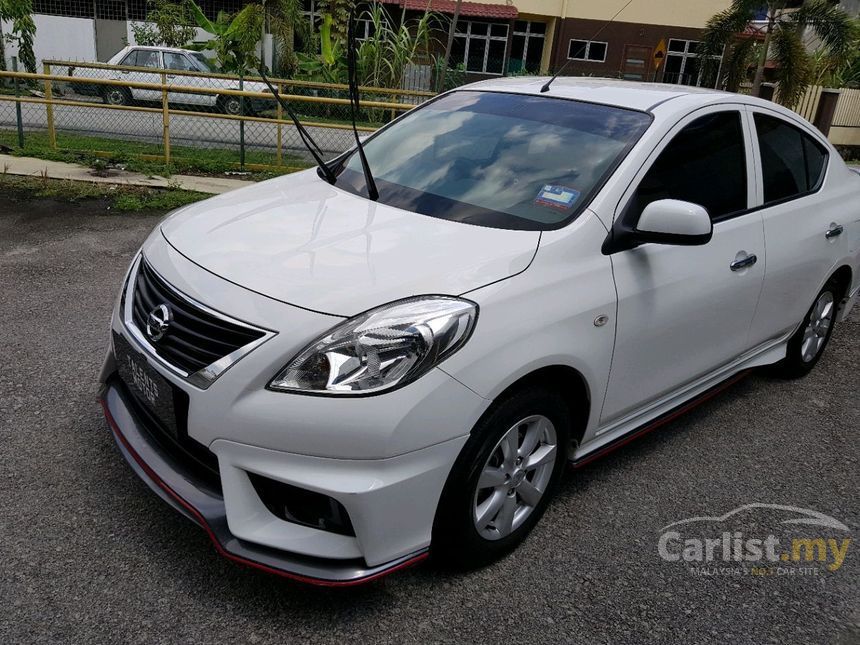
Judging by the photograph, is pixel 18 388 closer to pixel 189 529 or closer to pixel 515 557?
pixel 189 529

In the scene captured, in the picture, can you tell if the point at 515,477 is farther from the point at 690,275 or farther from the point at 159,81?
the point at 159,81

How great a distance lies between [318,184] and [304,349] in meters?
1.50

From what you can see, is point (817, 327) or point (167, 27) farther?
point (167, 27)

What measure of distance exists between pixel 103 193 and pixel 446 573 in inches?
269

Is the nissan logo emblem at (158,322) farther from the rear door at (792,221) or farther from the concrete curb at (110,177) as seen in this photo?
the concrete curb at (110,177)

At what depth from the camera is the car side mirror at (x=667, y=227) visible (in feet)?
9.37

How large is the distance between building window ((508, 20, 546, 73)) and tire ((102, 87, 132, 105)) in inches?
813

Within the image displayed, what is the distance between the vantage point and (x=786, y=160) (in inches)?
161

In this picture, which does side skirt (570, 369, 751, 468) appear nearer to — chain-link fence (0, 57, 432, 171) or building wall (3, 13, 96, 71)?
chain-link fence (0, 57, 432, 171)

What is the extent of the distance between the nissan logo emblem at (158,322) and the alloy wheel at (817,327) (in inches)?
144

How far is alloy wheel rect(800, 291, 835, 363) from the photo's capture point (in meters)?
4.59

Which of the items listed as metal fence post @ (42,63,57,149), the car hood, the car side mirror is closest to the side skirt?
the car side mirror

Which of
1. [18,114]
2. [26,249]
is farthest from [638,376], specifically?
[18,114]

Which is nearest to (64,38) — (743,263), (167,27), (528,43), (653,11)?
(167,27)
